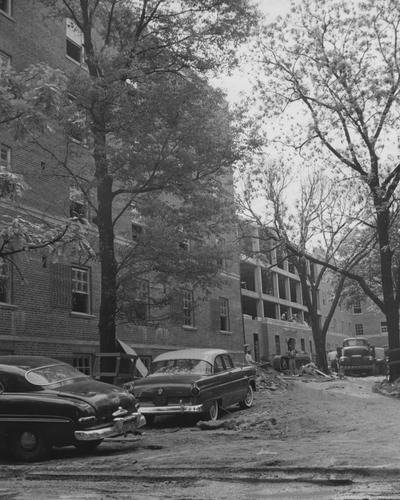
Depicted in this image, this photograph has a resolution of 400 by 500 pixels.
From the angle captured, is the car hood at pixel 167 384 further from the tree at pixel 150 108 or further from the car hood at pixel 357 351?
the car hood at pixel 357 351

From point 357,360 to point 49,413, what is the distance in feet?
103

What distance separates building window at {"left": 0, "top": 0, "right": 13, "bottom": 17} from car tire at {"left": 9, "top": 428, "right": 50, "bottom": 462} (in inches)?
629

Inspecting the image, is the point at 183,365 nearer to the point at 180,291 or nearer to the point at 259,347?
the point at 180,291

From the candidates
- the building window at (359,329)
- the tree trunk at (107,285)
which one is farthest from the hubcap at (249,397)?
the building window at (359,329)

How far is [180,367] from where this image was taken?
13641 mm

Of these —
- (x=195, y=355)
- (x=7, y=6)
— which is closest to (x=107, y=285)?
(x=195, y=355)

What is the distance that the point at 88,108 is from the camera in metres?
14.7

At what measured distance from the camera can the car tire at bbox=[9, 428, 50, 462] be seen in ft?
30.1

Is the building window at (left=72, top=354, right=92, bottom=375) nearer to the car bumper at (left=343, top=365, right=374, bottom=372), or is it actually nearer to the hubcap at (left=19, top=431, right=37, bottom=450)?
the hubcap at (left=19, top=431, right=37, bottom=450)

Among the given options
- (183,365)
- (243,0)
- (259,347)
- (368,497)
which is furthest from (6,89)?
(259,347)

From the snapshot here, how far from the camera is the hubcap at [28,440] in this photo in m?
9.25

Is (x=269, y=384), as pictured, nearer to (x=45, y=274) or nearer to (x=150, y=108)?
(x=45, y=274)

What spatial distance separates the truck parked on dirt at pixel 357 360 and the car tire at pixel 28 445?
3080 cm

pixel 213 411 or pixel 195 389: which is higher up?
pixel 195 389
